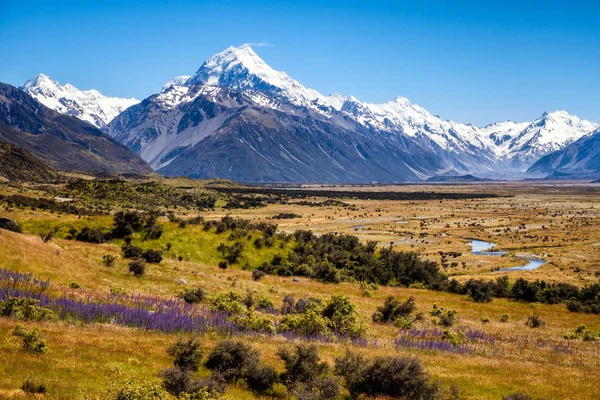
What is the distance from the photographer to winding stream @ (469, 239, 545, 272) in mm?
77625

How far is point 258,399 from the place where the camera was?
54.2 ft

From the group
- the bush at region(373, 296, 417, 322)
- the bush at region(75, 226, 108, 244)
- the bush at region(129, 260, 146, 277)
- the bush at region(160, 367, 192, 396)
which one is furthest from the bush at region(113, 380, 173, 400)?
the bush at region(75, 226, 108, 244)

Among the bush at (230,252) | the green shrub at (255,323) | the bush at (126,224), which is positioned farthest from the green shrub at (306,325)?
the bush at (126,224)

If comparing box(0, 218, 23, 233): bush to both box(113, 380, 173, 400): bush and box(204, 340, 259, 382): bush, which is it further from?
box(113, 380, 173, 400): bush

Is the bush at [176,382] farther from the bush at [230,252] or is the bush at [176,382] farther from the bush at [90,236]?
the bush at [230,252]

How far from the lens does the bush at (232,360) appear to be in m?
17.8

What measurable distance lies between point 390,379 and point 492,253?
82814mm

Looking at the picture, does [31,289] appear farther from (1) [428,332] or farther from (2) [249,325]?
(1) [428,332]

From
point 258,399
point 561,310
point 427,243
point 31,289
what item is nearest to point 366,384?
point 258,399

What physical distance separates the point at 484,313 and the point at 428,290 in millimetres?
11494

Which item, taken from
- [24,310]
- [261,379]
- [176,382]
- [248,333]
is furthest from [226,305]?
[176,382]

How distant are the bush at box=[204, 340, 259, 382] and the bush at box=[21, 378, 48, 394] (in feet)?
21.0

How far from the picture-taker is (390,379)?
18.4m

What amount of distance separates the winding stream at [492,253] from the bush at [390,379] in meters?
64.3
